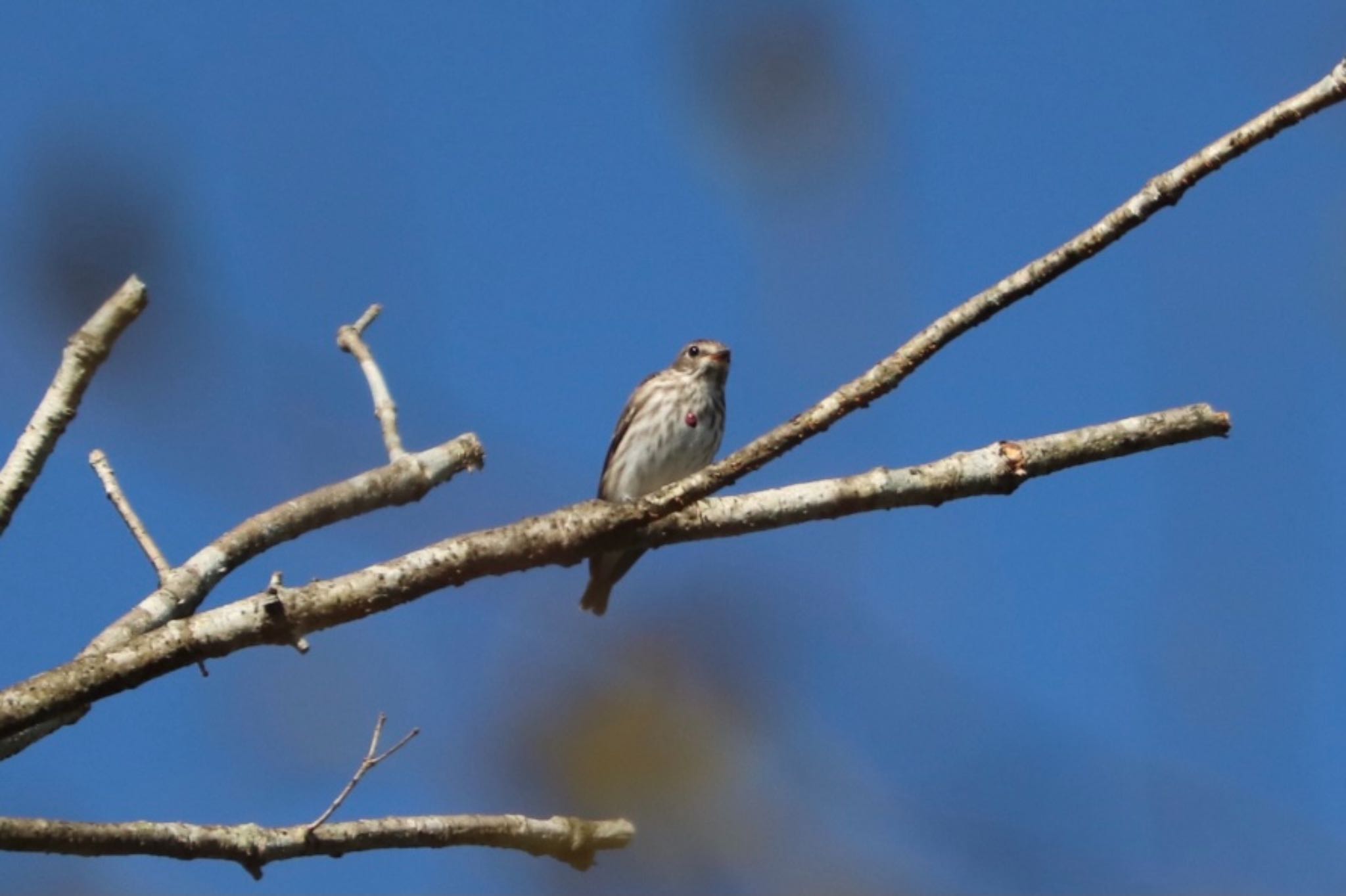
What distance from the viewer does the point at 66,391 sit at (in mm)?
3967

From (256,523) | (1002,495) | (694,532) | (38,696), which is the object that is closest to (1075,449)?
(1002,495)

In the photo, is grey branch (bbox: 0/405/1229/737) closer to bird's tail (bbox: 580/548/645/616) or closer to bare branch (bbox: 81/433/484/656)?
bare branch (bbox: 81/433/484/656)

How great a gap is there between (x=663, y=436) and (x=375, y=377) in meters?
5.58

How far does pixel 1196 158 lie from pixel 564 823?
7.36 feet

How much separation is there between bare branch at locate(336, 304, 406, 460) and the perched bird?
16.2ft

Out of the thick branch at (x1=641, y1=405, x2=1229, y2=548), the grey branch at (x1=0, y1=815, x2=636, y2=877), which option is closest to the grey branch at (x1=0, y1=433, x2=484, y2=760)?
the grey branch at (x1=0, y1=815, x2=636, y2=877)

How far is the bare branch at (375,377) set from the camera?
468 cm

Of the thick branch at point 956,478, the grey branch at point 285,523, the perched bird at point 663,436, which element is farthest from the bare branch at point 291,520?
the perched bird at point 663,436

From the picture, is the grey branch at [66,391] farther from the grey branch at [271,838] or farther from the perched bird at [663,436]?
the perched bird at [663,436]

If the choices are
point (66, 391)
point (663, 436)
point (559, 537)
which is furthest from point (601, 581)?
point (66, 391)

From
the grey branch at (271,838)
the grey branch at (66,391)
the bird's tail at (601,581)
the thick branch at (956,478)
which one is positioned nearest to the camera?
the grey branch at (271,838)

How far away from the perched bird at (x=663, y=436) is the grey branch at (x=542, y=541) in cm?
575

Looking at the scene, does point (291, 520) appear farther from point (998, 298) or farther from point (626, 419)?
point (626, 419)

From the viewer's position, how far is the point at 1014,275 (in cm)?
415
